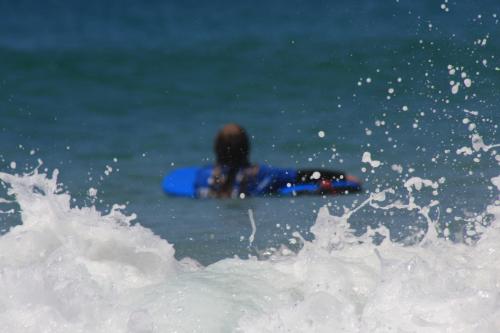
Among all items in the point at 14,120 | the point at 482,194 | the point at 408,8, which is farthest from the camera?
the point at 408,8

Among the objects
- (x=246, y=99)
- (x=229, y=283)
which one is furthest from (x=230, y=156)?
(x=246, y=99)

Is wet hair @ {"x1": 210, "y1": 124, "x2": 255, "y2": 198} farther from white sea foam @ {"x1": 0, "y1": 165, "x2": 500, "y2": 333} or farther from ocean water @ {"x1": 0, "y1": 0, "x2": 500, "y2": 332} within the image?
white sea foam @ {"x1": 0, "y1": 165, "x2": 500, "y2": 333}

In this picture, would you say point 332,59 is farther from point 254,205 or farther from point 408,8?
point 254,205

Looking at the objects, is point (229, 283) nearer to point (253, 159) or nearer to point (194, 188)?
point (194, 188)

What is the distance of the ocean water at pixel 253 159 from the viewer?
15.1ft

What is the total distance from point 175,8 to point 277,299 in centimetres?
1588

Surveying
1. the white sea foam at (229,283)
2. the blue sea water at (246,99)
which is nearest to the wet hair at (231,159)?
the blue sea water at (246,99)

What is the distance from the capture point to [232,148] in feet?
33.1

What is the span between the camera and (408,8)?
1797 centimetres

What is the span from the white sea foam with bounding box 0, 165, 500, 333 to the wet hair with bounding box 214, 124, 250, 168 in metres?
4.20

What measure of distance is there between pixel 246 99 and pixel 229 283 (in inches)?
412

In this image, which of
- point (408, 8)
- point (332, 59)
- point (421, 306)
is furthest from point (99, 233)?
point (408, 8)

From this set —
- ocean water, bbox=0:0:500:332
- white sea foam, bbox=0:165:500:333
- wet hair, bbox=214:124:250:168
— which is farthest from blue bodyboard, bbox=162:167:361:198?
white sea foam, bbox=0:165:500:333

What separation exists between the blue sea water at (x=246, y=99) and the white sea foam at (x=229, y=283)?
0.64m
